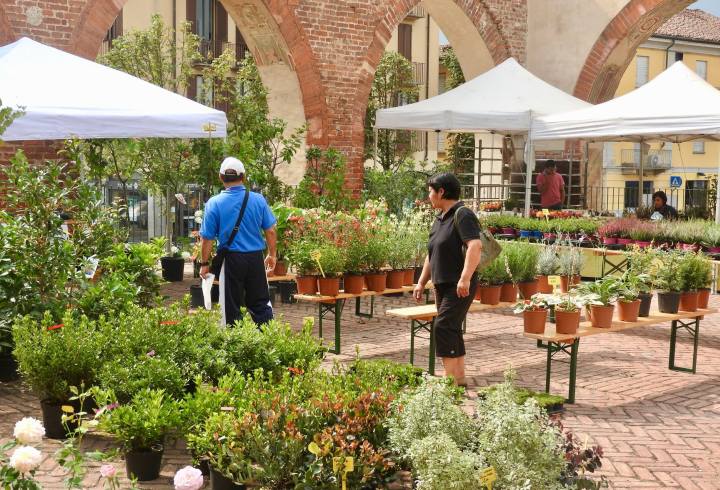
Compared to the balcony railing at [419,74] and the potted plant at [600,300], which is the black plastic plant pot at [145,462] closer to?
the potted plant at [600,300]

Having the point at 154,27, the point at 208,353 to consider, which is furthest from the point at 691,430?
the point at 154,27

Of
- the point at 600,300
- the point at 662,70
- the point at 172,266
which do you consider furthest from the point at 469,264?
the point at 662,70

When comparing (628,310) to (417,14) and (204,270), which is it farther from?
(417,14)

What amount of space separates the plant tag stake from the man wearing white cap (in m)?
3.29

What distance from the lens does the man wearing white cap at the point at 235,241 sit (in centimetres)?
684

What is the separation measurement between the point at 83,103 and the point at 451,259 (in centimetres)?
415

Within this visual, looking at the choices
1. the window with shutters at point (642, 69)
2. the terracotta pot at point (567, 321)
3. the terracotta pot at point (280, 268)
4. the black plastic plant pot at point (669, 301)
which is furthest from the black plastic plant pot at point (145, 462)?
the window with shutters at point (642, 69)

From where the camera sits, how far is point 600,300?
702 centimetres

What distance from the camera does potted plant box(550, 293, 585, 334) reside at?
659 centimetres

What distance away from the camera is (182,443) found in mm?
5250

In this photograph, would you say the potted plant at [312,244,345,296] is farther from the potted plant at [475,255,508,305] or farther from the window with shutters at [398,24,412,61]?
the window with shutters at [398,24,412,61]

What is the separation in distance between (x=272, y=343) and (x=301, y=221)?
457 centimetres

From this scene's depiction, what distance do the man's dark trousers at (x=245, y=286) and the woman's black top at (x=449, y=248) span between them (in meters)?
1.37

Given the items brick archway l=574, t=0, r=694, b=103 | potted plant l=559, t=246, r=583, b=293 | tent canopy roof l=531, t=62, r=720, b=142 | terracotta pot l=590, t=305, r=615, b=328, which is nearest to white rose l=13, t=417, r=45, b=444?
terracotta pot l=590, t=305, r=615, b=328
